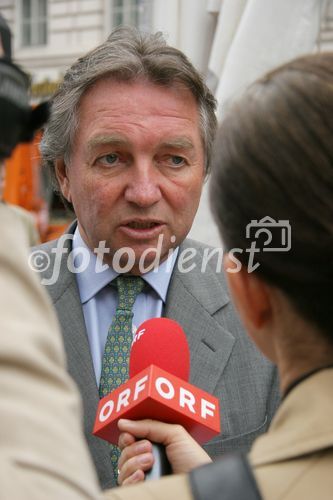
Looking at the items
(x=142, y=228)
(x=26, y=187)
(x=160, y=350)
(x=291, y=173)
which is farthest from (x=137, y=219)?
(x=26, y=187)

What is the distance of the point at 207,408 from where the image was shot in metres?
1.59

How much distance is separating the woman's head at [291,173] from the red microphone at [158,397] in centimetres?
43

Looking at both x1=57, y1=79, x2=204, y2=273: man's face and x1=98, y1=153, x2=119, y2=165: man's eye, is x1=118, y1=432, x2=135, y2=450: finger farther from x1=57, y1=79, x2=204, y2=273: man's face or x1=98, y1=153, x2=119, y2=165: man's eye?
x1=98, y1=153, x2=119, y2=165: man's eye

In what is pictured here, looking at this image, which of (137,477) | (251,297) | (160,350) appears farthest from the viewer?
(160,350)

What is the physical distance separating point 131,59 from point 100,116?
19 cm

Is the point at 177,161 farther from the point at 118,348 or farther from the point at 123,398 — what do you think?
the point at 123,398

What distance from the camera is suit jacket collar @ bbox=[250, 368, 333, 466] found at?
104cm

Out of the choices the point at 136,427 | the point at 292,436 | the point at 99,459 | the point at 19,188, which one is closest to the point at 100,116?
the point at 99,459

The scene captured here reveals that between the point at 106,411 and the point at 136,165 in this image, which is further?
the point at 136,165

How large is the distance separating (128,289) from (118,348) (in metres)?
0.21

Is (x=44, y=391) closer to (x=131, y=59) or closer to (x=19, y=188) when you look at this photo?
(x=131, y=59)

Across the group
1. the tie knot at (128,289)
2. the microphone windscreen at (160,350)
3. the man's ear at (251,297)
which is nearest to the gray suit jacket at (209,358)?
the tie knot at (128,289)

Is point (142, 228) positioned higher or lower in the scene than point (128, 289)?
higher

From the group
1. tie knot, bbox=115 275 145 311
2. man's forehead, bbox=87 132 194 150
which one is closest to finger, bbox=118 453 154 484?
tie knot, bbox=115 275 145 311
